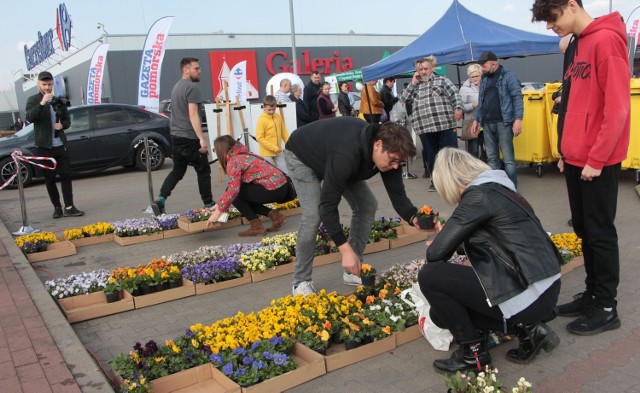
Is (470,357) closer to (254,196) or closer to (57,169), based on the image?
(254,196)

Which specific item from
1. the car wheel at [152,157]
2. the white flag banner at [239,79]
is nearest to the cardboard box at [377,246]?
the white flag banner at [239,79]

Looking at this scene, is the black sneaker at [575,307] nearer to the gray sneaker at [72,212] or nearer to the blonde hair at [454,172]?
the blonde hair at [454,172]

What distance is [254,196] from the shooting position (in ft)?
22.2

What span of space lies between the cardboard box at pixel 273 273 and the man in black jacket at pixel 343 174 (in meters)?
0.67

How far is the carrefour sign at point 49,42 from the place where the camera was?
38.8 m

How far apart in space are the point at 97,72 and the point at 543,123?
19781mm

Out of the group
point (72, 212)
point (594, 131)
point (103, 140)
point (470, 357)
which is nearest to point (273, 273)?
point (470, 357)

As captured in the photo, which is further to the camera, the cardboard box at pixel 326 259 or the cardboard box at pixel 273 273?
the cardboard box at pixel 326 259

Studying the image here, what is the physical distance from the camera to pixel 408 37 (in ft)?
139

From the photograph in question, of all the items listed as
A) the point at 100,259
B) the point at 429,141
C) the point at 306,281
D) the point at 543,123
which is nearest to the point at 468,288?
the point at 306,281

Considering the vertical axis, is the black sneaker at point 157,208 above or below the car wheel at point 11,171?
below

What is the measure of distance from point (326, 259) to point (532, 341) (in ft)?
8.58

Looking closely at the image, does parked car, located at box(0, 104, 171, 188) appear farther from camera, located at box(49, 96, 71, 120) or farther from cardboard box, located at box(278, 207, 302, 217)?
cardboard box, located at box(278, 207, 302, 217)

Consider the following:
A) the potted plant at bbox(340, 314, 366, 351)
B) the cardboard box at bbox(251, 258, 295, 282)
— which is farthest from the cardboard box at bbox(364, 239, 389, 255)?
the potted plant at bbox(340, 314, 366, 351)
